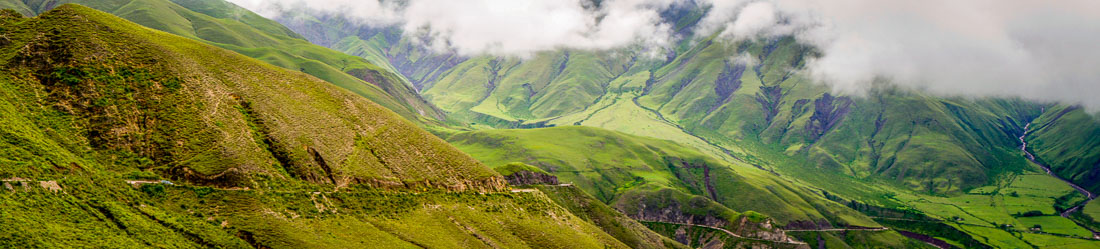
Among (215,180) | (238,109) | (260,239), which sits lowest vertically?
(260,239)

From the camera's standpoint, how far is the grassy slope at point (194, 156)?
75.8 meters

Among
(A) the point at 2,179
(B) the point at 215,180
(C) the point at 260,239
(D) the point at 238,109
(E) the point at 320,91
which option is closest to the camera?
(A) the point at 2,179

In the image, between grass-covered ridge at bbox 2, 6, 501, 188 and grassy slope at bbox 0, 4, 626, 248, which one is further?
grass-covered ridge at bbox 2, 6, 501, 188

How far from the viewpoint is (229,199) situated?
91812 millimetres

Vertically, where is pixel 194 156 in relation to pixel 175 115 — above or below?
below

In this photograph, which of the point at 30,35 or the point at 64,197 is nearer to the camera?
the point at 64,197

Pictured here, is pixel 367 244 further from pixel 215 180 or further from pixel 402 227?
pixel 215 180

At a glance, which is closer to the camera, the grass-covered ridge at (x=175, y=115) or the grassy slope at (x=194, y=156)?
the grassy slope at (x=194, y=156)

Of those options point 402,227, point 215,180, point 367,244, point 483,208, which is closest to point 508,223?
point 483,208

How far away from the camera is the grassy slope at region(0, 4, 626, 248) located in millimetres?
75812

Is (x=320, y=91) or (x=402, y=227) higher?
(x=320, y=91)

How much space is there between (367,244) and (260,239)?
55.9 ft

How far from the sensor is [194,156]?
9419 centimetres

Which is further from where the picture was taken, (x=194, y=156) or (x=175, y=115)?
(x=175, y=115)
